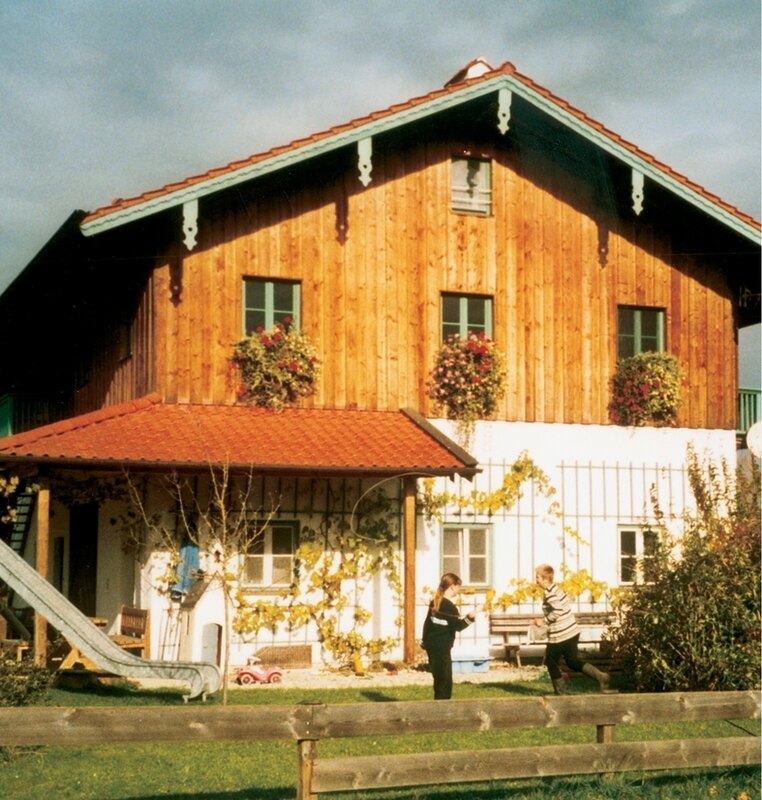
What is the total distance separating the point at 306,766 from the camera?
7.80 metres

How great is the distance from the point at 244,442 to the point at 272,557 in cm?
209

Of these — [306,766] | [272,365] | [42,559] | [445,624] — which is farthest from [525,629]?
[306,766]

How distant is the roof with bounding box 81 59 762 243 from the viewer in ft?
58.8

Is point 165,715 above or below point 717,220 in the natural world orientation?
below

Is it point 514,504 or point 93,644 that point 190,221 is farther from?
point 514,504

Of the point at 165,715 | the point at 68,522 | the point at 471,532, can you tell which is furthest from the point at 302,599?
the point at 165,715

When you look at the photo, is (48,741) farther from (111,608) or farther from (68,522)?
(68,522)

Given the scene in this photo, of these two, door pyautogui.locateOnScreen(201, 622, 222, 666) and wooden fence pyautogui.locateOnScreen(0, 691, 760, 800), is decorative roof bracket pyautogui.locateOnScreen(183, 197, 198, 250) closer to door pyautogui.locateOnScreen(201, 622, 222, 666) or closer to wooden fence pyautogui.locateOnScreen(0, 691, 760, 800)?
door pyautogui.locateOnScreen(201, 622, 222, 666)

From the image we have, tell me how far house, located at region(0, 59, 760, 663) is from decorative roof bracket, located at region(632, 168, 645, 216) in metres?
0.03

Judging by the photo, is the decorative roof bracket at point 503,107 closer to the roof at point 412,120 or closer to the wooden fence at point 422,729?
the roof at point 412,120

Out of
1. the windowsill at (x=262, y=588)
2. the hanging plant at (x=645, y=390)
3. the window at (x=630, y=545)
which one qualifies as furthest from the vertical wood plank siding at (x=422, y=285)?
the windowsill at (x=262, y=588)

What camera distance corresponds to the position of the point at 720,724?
43.5 ft

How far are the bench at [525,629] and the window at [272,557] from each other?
332cm

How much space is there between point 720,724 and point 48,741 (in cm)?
825
